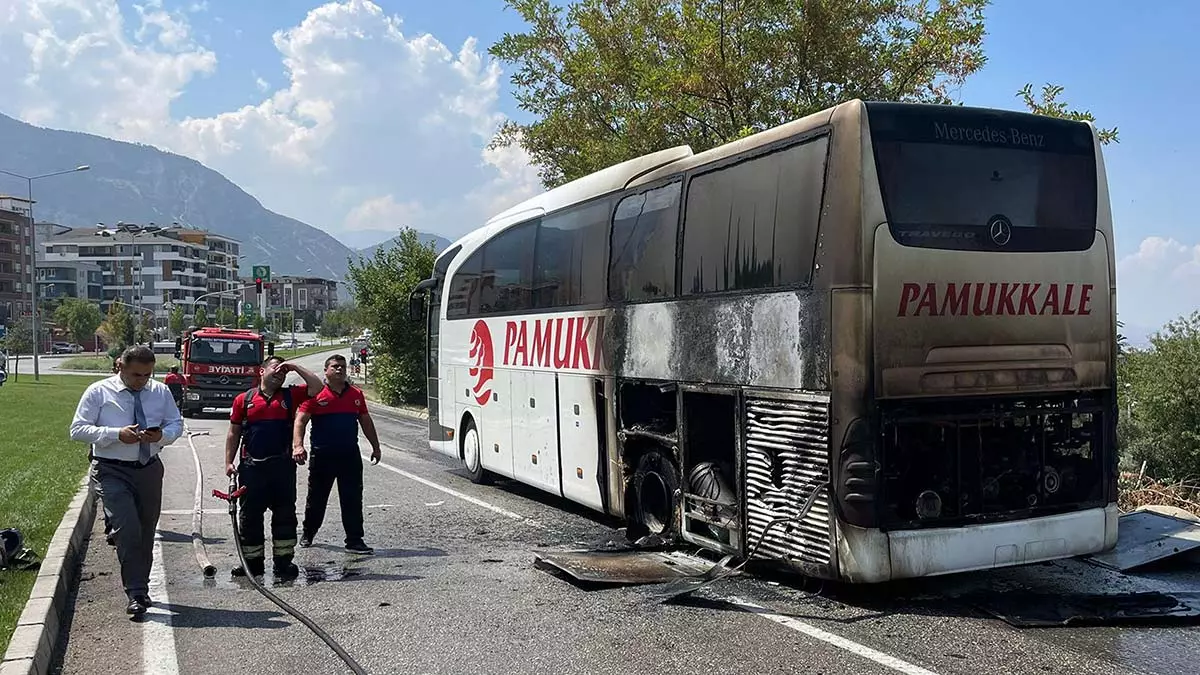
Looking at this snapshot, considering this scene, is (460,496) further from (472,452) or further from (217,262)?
(217,262)

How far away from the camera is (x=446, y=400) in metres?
14.9

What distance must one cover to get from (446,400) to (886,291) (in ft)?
31.5

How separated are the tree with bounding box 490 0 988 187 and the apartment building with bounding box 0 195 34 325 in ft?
367

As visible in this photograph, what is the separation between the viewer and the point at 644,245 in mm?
8734

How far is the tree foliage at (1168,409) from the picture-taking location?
465 inches

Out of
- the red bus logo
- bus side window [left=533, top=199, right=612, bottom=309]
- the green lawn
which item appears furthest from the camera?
the red bus logo

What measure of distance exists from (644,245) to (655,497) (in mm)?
2227

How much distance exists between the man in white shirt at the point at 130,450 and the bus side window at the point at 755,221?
411 centimetres

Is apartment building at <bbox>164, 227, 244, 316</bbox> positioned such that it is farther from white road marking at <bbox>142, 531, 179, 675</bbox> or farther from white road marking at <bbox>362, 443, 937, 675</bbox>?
white road marking at <bbox>362, 443, 937, 675</bbox>

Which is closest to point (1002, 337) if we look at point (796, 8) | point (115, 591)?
point (115, 591)

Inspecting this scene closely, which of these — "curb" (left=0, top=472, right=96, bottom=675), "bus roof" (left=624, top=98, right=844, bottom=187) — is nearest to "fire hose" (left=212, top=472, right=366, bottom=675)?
"curb" (left=0, top=472, right=96, bottom=675)

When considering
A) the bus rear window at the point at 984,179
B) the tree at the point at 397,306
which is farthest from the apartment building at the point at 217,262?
the bus rear window at the point at 984,179

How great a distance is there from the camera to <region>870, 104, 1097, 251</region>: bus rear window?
6.46 metres

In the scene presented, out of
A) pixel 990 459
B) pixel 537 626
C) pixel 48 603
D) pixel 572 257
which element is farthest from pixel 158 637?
pixel 990 459
